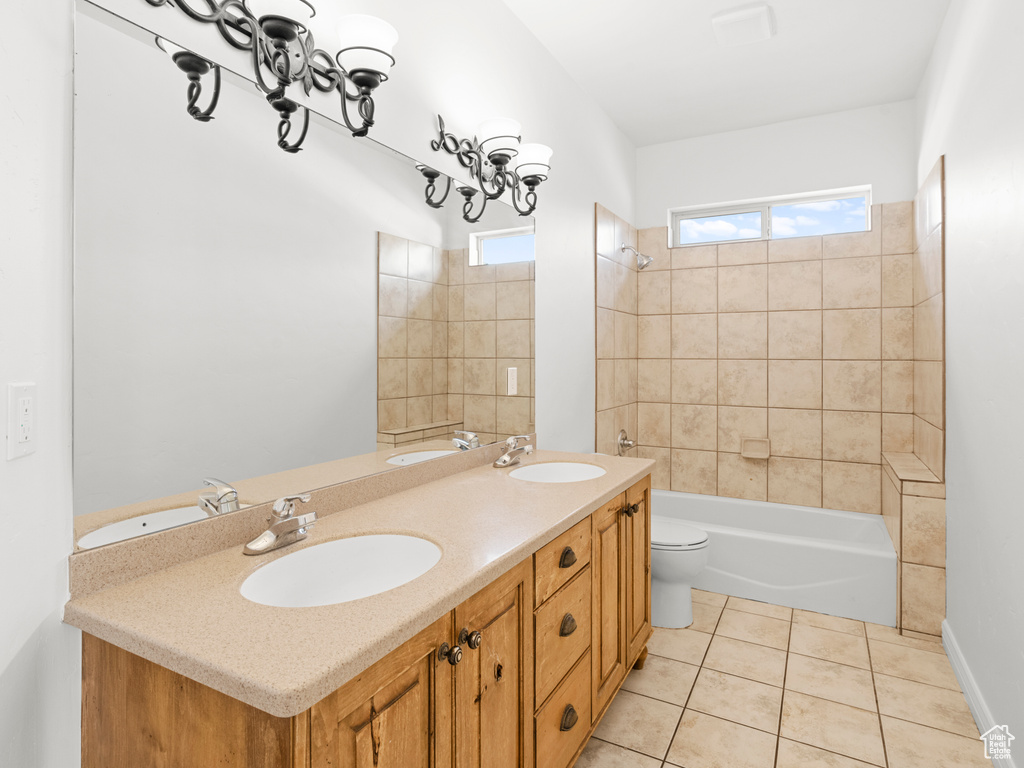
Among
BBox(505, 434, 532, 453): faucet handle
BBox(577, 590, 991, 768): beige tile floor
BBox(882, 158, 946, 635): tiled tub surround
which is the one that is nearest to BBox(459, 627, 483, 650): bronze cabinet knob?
BBox(577, 590, 991, 768): beige tile floor

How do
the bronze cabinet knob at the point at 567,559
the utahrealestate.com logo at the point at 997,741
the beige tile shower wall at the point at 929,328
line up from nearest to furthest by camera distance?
the bronze cabinet knob at the point at 567,559
the utahrealestate.com logo at the point at 997,741
the beige tile shower wall at the point at 929,328

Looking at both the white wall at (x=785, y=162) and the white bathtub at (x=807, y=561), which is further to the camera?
the white wall at (x=785, y=162)

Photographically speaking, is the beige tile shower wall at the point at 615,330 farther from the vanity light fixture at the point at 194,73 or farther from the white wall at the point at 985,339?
the vanity light fixture at the point at 194,73

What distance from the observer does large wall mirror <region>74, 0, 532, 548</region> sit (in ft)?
3.42

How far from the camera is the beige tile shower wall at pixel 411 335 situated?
1.71m

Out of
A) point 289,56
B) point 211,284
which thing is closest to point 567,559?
point 211,284

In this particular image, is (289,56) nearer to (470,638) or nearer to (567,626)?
(470,638)

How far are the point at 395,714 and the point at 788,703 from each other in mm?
1708

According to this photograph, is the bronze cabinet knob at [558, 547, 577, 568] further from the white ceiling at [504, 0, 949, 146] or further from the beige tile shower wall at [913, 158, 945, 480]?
the white ceiling at [504, 0, 949, 146]

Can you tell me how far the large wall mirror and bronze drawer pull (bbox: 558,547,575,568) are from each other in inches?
23.2

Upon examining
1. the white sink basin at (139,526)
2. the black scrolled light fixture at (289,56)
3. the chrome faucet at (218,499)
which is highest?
the black scrolled light fixture at (289,56)

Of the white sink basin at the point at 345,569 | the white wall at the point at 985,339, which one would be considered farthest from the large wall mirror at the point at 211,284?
the white wall at the point at 985,339

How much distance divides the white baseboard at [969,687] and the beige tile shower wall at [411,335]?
1.94m

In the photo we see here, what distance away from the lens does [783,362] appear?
135 inches
